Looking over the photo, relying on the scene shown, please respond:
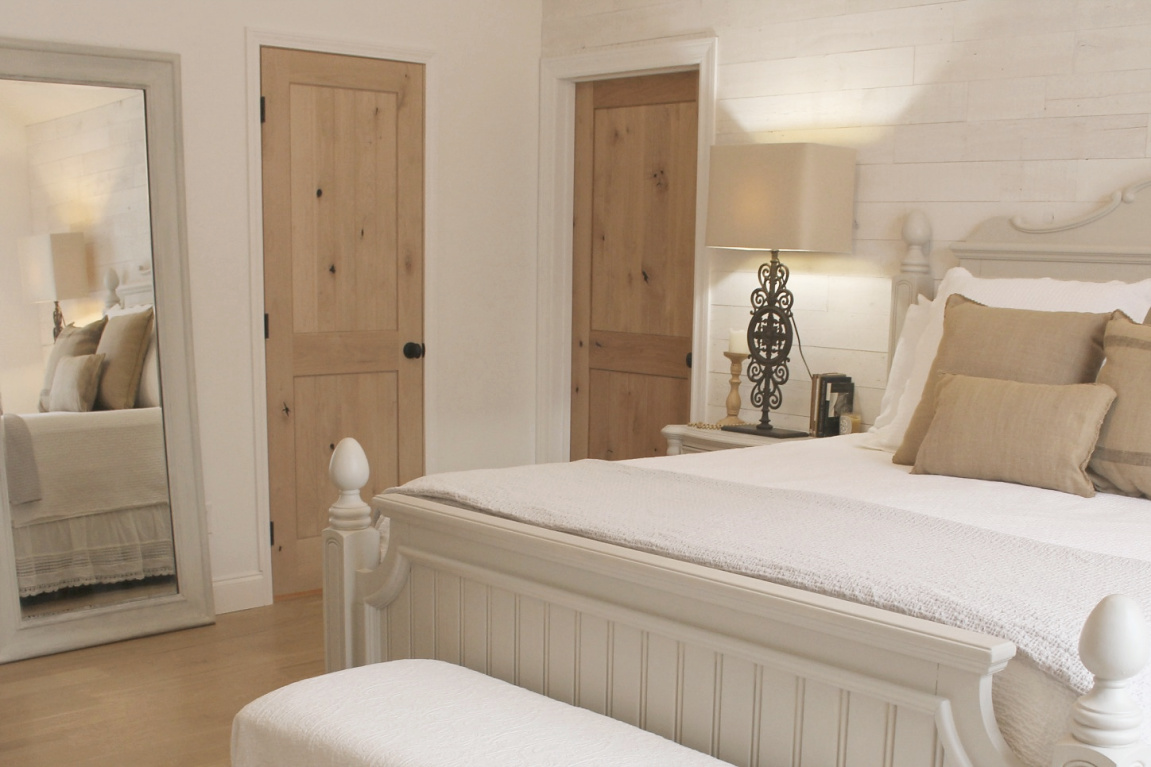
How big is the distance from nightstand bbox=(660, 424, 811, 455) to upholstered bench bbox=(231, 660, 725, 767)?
1.84 m

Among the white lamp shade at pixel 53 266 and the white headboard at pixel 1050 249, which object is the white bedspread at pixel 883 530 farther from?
the white lamp shade at pixel 53 266

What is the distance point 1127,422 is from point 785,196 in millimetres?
1436

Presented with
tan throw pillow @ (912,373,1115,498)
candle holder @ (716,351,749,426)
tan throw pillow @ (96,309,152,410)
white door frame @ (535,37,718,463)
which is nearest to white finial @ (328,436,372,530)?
tan throw pillow @ (912,373,1115,498)

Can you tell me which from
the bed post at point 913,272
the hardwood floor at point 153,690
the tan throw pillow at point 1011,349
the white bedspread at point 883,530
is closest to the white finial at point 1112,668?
the white bedspread at point 883,530

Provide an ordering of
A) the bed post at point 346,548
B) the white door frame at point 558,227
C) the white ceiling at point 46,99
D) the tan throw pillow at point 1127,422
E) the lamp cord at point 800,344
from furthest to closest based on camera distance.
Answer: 1. the white door frame at point 558,227
2. the lamp cord at point 800,344
3. the white ceiling at point 46,99
4. the bed post at point 346,548
5. the tan throw pillow at point 1127,422

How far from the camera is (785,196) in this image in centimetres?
356

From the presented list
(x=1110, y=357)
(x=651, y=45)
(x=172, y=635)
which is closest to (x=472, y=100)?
(x=651, y=45)

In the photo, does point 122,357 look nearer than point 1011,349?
No

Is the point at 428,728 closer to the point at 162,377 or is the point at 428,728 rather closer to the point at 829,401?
the point at 829,401

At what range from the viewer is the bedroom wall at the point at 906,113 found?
3141mm

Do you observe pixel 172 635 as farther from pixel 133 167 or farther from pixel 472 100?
pixel 472 100

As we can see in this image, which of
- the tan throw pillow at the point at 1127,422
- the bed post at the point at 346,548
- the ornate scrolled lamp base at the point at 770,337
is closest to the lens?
the tan throw pillow at the point at 1127,422

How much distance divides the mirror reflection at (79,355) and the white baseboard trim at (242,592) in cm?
23

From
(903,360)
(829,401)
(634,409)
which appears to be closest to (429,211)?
(634,409)
